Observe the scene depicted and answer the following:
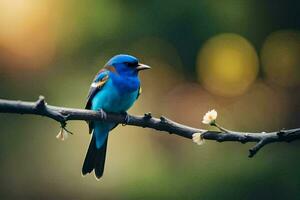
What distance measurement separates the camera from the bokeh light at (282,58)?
7.05 metres

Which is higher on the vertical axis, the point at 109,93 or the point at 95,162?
the point at 109,93

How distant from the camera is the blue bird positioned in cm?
377

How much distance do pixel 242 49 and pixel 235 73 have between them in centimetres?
29

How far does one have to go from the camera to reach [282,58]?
7.11m

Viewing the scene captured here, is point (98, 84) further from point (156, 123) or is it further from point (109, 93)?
point (156, 123)

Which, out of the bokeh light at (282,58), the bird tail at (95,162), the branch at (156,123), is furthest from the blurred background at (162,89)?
the branch at (156,123)

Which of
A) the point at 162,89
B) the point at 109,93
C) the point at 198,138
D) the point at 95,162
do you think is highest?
the point at 162,89

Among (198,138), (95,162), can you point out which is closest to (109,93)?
(95,162)

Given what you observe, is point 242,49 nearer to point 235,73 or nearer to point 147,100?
point 235,73

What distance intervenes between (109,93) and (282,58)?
11.8 feet

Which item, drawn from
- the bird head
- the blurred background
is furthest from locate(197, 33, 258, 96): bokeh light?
the bird head

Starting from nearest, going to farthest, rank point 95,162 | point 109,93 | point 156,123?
point 156,123 → point 109,93 → point 95,162

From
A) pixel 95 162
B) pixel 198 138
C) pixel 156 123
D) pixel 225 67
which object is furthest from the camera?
pixel 225 67

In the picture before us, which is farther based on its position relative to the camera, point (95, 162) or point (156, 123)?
point (95, 162)
